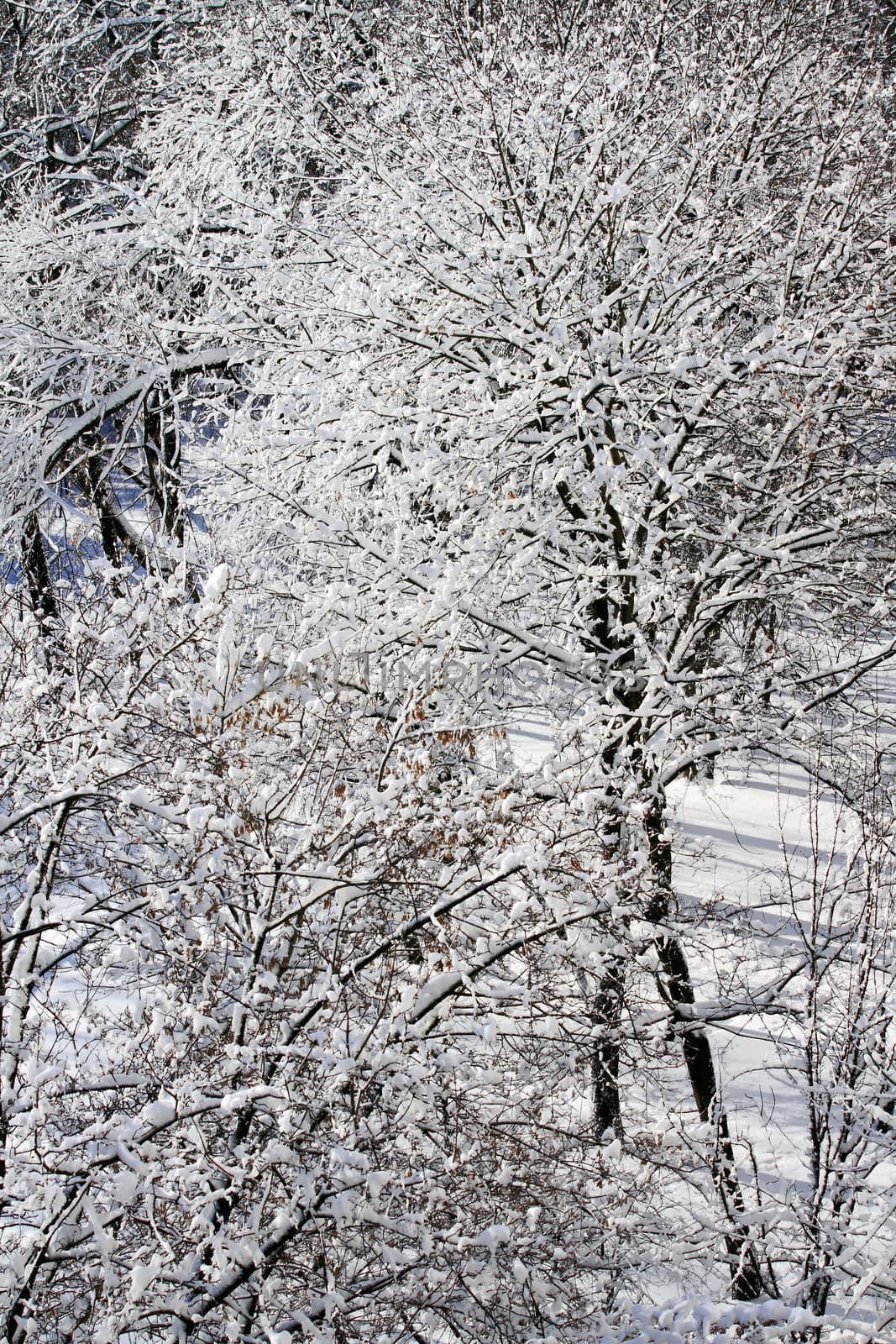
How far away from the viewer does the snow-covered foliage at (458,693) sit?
337cm

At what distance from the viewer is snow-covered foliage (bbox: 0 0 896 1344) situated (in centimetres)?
337

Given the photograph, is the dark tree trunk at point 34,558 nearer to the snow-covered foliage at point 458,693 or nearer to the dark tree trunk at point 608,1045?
the snow-covered foliage at point 458,693

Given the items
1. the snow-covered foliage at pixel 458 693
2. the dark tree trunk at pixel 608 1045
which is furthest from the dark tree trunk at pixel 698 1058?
the dark tree trunk at pixel 608 1045

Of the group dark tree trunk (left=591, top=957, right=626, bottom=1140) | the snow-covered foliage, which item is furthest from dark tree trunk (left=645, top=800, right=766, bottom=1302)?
dark tree trunk (left=591, top=957, right=626, bottom=1140)

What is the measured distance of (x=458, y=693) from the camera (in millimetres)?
6320

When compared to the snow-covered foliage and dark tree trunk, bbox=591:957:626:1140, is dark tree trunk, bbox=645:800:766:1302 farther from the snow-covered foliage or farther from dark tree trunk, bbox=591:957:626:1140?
dark tree trunk, bbox=591:957:626:1140

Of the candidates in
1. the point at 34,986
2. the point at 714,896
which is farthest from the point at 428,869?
the point at 714,896

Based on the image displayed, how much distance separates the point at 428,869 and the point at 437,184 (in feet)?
18.6

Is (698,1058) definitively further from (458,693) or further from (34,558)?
(34,558)

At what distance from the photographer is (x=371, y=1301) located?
3.50 metres

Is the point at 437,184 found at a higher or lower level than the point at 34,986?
higher

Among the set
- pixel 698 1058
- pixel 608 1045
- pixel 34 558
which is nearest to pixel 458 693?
pixel 608 1045

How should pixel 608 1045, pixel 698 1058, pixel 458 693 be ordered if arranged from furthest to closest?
pixel 698 1058 < pixel 458 693 < pixel 608 1045

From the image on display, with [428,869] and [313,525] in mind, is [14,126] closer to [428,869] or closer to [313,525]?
[313,525]
